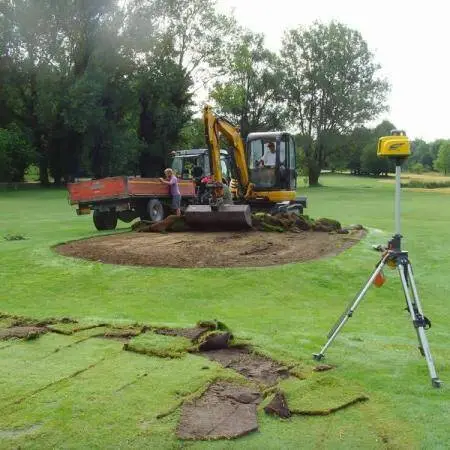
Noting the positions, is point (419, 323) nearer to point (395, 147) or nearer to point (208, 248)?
point (395, 147)

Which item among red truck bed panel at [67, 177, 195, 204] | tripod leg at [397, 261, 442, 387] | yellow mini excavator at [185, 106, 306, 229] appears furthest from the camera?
yellow mini excavator at [185, 106, 306, 229]

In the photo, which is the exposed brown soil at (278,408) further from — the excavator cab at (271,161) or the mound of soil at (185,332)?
the excavator cab at (271,161)

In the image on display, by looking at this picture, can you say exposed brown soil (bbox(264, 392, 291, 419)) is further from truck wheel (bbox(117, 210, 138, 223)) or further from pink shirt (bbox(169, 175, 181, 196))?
pink shirt (bbox(169, 175, 181, 196))

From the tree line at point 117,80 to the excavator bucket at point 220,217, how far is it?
28.0 m

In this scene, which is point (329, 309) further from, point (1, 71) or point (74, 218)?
point (1, 71)

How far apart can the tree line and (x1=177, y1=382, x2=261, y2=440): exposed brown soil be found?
3767 cm

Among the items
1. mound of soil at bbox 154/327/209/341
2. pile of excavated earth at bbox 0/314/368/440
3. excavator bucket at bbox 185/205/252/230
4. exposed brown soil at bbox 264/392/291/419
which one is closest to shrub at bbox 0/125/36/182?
excavator bucket at bbox 185/205/252/230

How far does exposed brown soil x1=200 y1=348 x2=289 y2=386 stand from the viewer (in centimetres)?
491

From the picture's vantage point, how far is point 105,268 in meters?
10.2

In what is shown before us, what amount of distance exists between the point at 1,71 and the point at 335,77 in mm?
29160

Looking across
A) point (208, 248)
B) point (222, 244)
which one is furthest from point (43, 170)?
point (208, 248)

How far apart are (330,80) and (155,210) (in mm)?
42162

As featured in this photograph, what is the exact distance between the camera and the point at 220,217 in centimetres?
1400

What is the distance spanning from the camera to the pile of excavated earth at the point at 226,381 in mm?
4027
